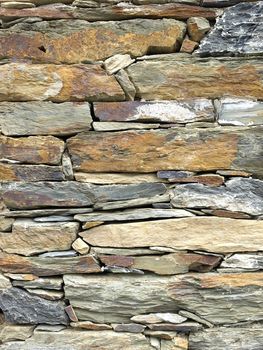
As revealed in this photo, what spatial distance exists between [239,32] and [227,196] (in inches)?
25.8

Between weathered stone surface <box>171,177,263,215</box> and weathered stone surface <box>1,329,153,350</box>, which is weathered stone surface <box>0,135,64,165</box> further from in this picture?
weathered stone surface <box>1,329,153,350</box>

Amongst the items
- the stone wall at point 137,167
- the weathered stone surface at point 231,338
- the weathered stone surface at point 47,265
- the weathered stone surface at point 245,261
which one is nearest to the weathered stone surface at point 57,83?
the stone wall at point 137,167

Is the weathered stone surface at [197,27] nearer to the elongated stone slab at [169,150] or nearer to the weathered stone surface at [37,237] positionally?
the elongated stone slab at [169,150]

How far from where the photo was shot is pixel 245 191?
1809 mm

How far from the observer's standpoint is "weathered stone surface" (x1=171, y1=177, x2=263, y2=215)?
181 cm

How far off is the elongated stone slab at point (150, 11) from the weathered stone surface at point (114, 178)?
647 mm

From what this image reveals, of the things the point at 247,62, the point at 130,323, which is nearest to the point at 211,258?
the point at 130,323

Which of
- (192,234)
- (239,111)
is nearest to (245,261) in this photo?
(192,234)

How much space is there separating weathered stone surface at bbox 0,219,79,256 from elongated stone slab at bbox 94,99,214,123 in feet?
1.66

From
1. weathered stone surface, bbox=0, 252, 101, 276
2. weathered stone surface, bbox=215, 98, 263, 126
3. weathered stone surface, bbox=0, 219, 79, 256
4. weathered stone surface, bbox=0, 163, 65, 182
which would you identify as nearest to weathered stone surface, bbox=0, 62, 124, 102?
weathered stone surface, bbox=0, 163, 65, 182

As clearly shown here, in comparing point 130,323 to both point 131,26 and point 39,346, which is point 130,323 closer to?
point 39,346

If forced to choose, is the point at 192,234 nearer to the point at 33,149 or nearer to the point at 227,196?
the point at 227,196

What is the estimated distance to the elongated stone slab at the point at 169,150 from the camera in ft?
5.90

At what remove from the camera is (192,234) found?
6.07ft
